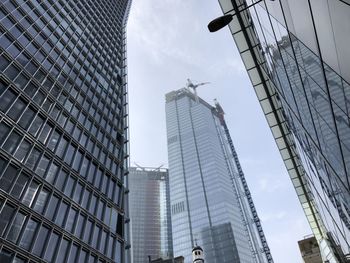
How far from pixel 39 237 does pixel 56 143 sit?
11.6 meters

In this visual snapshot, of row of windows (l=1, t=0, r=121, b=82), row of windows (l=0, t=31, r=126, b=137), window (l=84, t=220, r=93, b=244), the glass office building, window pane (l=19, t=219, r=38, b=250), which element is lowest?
the glass office building

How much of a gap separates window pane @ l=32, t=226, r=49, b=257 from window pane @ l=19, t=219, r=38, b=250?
593mm

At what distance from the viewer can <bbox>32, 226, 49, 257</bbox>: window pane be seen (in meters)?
27.1

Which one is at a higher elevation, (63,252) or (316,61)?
(63,252)

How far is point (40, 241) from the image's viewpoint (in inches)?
1102

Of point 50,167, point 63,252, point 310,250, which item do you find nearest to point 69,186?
point 50,167

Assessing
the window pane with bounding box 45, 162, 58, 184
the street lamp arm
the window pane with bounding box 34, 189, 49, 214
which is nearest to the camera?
the street lamp arm

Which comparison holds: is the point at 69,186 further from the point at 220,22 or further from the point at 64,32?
the point at 220,22

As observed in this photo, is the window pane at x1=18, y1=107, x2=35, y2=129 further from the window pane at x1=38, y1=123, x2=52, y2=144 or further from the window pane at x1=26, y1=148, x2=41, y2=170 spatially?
the window pane at x1=26, y1=148, x2=41, y2=170

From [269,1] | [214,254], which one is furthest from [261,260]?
[269,1]

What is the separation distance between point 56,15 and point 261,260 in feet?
587

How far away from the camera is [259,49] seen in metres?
22.1

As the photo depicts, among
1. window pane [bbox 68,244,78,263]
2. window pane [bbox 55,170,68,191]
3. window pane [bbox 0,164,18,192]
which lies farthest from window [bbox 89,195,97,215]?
window pane [bbox 0,164,18,192]

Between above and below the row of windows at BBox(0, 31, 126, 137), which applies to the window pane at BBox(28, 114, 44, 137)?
below
